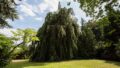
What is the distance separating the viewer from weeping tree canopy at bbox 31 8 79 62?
2045 cm

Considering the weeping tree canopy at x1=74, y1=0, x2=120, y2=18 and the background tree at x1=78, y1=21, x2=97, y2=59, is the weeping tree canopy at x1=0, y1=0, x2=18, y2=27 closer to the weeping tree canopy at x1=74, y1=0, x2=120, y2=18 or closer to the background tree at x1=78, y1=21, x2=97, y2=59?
the weeping tree canopy at x1=74, y1=0, x2=120, y2=18

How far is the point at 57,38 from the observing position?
20.8m

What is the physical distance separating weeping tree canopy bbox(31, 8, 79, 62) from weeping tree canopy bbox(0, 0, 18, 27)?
7.50 m

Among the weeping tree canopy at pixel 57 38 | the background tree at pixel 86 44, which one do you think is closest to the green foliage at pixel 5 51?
the weeping tree canopy at pixel 57 38

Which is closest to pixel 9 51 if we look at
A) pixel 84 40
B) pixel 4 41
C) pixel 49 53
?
pixel 4 41

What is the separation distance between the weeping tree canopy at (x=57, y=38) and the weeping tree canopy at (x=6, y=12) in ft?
24.6

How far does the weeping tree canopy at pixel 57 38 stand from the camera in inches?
805

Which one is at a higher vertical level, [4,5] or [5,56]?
[4,5]

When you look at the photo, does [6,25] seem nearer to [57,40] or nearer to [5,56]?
[5,56]

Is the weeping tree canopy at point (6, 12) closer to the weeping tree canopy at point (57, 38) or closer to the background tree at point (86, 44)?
the weeping tree canopy at point (57, 38)

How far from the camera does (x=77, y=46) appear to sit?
21922 mm

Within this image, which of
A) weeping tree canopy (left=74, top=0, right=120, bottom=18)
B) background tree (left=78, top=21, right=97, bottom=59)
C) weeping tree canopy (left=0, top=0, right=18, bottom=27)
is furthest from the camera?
background tree (left=78, top=21, right=97, bottom=59)

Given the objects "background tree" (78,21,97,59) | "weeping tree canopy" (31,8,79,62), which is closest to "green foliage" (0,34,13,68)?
"weeping tree canopy" (31,8,79,62)

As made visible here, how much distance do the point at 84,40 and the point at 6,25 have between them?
10895 millimetres
